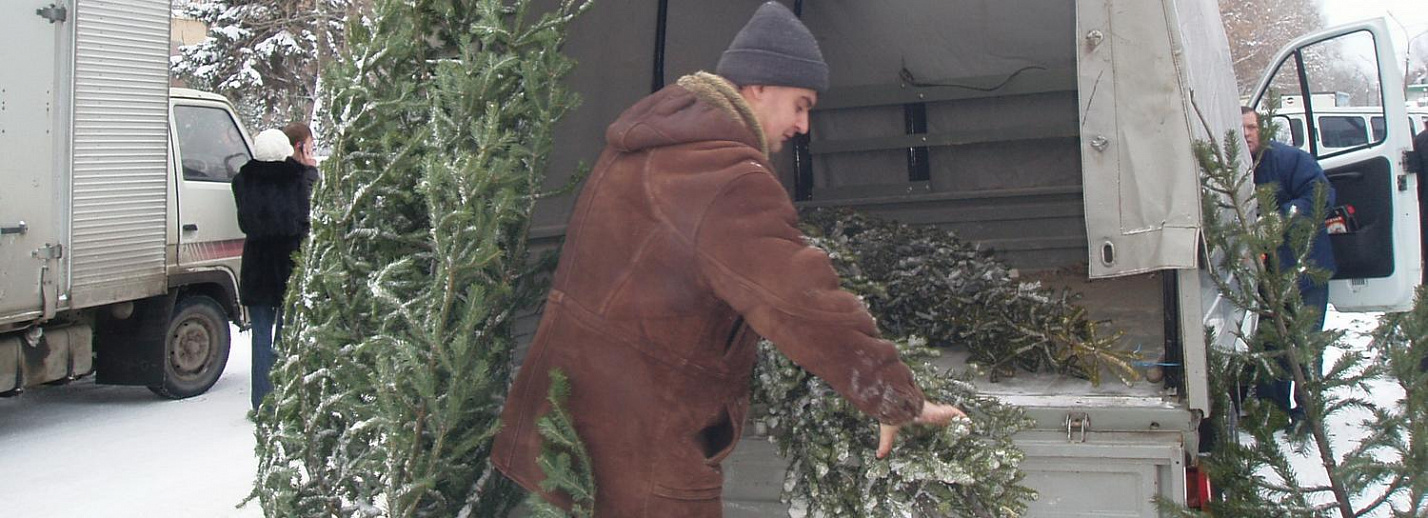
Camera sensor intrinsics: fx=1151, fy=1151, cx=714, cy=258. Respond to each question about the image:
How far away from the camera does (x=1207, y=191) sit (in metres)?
3.53

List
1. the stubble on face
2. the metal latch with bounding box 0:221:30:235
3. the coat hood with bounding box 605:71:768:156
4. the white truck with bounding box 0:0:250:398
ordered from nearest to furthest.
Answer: the coat hood with bounding box 605:71:768:156 < the stubble on face < the metal latch with bounding box 0:221:30:235 < the white truck with bounding box 0:0:250:398

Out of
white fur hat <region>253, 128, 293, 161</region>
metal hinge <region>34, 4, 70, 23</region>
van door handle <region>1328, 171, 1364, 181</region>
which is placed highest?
metal hinge <region>34, 4, 70, 23</region>

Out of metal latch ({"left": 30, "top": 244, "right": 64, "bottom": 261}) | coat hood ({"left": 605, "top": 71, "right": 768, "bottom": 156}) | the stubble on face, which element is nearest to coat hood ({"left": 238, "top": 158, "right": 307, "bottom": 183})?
metal latch ({"left": 30, "top": 244, "right": 64, "bottom": 261})

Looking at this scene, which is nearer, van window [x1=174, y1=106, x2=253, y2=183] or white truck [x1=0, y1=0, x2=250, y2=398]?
white truck [x1=0, y1=0, x2=250, y2=398]

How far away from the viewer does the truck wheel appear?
8.26 metres

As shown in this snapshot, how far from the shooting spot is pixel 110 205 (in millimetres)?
7250

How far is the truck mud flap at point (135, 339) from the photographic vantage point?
7.99 m

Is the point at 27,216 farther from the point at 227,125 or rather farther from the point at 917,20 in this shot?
the point at 917,20

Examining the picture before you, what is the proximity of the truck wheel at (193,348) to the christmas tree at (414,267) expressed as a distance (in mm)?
5615

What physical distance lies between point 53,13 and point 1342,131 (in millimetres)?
9250

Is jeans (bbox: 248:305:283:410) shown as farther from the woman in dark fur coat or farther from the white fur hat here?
the white fur hat

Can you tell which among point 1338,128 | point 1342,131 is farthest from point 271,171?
point 1338,128

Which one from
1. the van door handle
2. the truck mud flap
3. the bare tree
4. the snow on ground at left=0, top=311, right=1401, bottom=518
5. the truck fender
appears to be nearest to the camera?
the snow on ground at left=0, top=311, right=1401, bottom=518

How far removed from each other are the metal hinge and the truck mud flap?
6.83 feet
